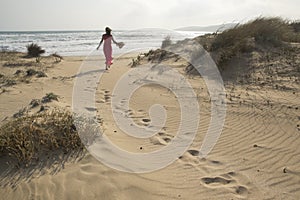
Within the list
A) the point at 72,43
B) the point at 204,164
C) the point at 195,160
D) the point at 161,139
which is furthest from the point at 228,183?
the point at 72,43

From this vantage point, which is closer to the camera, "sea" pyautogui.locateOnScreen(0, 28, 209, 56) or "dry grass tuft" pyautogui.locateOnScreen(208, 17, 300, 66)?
"dry grass tuft" pyautogui.locateOnScreen(208, 17, 300, 66)

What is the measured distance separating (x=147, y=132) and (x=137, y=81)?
4144 millimetres

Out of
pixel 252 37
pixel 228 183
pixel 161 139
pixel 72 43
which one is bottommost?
pixel 228 183

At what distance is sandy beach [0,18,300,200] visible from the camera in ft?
10.6

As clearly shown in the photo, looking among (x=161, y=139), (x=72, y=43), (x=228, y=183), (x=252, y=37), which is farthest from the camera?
(x=72, y=43)

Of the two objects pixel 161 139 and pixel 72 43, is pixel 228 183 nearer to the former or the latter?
pixel 161 139

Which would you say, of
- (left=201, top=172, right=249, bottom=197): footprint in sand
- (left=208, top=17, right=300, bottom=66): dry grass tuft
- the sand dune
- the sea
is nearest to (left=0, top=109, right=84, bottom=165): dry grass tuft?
the sand dune

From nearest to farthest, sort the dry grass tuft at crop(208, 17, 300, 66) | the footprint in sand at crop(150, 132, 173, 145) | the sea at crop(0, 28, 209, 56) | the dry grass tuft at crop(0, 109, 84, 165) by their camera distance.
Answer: the dry grass tuft at crop(0, 109, 84, 165)
the footprint in sand at crop(150, 132, 173, 145)
the dry grass tuft at crop(208, 17, 300, 66)
the sea at crop(0, 28, 209, 56)

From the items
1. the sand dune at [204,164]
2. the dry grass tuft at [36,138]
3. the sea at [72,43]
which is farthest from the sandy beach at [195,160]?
the sea at [72,43]

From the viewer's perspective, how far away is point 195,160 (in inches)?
156

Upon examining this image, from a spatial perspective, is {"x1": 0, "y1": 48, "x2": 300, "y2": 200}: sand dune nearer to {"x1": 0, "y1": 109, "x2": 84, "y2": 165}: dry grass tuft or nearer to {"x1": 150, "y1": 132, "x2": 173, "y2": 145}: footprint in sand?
{"x1": 150, "y1": 132, "x2": 173, "y2": 145}: footprint in sand

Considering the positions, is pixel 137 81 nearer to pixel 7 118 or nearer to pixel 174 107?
pixel 174 107

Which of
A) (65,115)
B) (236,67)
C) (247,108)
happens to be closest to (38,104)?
(65,115)

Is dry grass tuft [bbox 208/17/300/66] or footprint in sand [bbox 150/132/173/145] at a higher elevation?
dry grass tuft [bbox 208/17/300/66]
